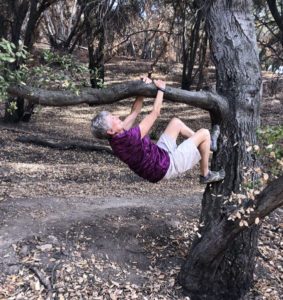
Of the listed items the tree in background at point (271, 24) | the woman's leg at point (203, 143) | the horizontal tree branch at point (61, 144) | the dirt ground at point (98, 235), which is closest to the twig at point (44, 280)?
A: the dirt ground at point (98, 235)

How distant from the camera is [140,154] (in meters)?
3.60

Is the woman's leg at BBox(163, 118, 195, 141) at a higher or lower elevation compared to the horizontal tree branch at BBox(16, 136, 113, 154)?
higher

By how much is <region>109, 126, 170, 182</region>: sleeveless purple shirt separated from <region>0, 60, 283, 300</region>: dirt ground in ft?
4.98

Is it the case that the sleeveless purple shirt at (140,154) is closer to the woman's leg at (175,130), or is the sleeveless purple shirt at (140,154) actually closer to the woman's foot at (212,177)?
the woman's leg at (175,130)

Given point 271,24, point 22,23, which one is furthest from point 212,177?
point 271,24

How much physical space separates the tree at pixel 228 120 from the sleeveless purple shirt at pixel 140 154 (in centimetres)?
40

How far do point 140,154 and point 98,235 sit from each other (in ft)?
6.30

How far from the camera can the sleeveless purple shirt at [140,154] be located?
3.50 meters

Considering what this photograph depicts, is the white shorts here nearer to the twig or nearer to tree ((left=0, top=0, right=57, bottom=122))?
the twig

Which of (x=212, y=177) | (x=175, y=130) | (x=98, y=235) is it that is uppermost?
(x=175, y=130)

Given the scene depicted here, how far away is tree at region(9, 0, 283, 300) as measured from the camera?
3.55 meters

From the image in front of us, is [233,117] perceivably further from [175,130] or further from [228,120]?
[175,130]

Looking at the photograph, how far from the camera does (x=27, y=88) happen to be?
3326mm

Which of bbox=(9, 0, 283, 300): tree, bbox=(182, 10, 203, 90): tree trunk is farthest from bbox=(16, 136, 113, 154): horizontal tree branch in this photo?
bbox=(182, 10, 203, 90): tree trunk
